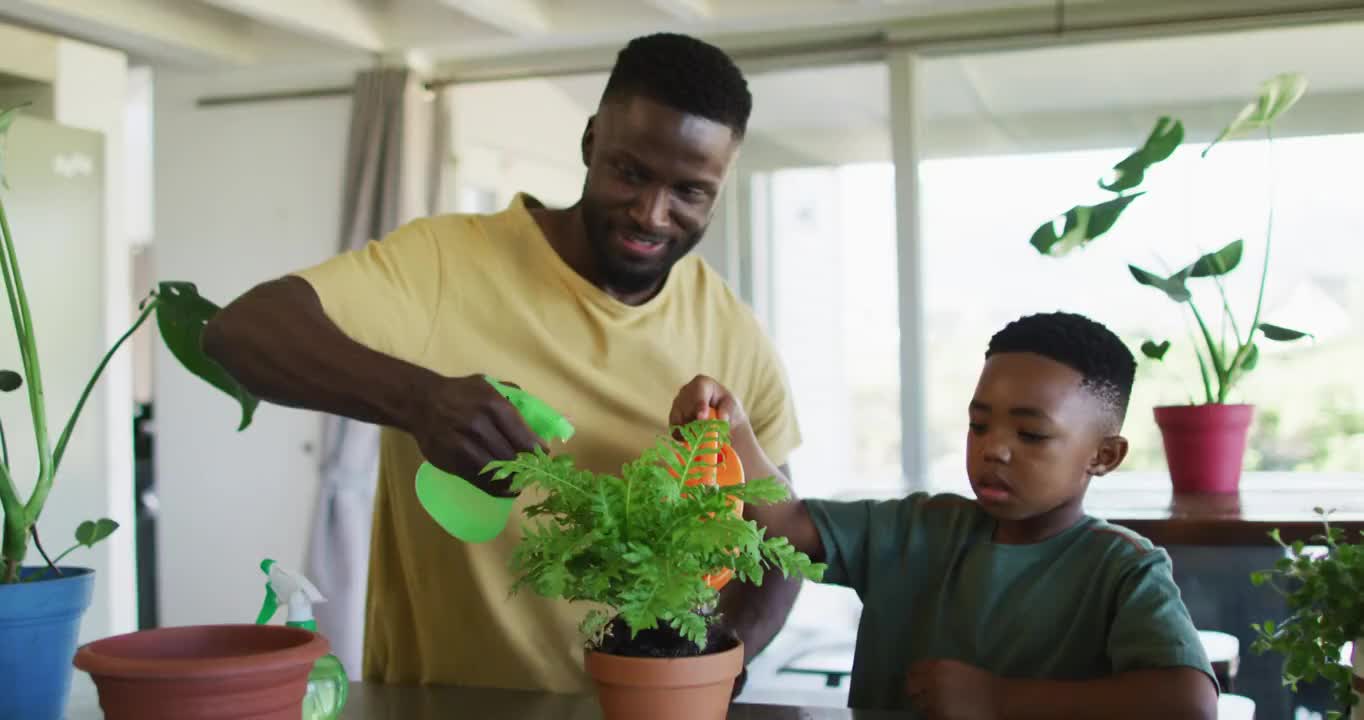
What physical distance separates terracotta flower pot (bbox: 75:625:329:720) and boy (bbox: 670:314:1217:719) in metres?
0.58

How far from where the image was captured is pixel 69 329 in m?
3.79

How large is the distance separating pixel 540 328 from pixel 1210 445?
1.55m

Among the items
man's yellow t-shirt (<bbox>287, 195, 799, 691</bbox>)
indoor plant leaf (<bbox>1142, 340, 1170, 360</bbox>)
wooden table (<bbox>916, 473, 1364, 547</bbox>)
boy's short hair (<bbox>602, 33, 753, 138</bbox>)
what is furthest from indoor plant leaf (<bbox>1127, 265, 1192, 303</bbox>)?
boy's short hair (<bbox>602, 33, 753, 138</bbox>)

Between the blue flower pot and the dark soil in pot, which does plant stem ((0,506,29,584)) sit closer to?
the blue flower pot

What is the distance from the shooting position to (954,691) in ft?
4.03

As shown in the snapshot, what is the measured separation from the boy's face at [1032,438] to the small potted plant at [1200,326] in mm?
1198

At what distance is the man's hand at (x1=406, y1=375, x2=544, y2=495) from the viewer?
3.69 ft

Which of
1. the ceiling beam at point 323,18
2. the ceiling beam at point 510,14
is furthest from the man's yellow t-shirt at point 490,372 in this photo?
the ceiling beam at point 323,18

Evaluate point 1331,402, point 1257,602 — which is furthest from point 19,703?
point 1331,402

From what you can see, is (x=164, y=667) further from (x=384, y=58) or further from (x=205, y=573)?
(x=205, y=573)

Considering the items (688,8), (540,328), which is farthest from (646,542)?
(688,8)

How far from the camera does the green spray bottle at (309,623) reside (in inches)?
44.8

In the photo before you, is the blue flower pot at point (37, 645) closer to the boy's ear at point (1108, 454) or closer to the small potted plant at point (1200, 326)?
the boy's ear at point (1108, 454)

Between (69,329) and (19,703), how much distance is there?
2799 mm
